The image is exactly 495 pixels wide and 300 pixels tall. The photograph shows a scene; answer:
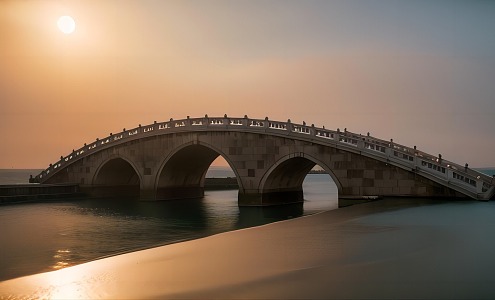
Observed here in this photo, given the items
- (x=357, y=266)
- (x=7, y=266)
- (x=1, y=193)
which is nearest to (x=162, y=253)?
(x=7, y=266)

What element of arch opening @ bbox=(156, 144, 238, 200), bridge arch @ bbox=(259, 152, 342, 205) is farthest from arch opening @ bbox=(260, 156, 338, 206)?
arch opening @ bbox=(156, 144, 238, 200)

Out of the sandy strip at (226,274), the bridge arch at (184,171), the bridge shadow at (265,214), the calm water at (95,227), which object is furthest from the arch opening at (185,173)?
the sandy strip at (226,274)

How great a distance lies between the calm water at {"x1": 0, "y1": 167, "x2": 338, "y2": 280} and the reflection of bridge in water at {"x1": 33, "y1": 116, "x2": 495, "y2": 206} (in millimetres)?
2258

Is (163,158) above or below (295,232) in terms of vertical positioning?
above

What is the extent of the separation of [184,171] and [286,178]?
407 inches

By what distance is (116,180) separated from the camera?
45.2 metres

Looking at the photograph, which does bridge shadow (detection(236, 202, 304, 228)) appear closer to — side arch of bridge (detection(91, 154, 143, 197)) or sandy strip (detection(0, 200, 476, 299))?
sandy strip (detection(0, 200, 476, 299))

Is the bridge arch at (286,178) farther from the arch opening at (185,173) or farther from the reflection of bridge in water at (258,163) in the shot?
the arch opening at (185,173)

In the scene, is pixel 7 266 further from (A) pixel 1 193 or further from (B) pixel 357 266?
(A) pixel 1 193

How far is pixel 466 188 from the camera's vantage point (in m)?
24.4

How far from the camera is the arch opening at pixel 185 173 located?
3784 centimetres

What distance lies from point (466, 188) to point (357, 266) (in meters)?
16.0

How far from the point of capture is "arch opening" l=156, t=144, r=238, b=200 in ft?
124

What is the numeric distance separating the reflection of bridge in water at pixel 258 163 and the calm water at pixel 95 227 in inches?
88.9
